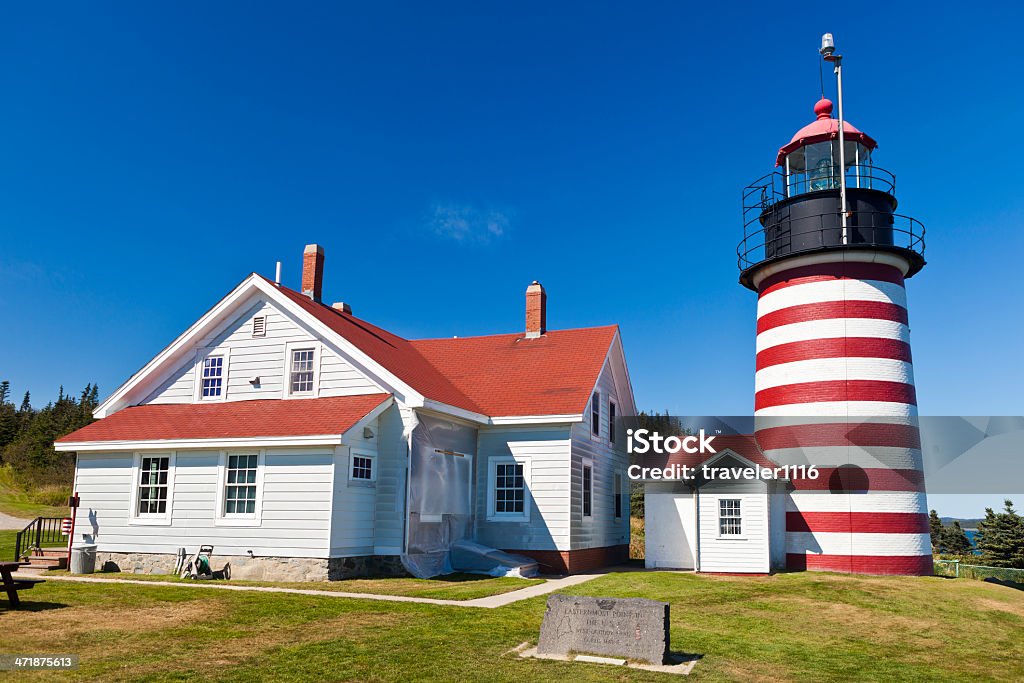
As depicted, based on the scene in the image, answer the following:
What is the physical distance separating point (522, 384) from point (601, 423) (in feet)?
9.13

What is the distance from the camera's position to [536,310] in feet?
89.0

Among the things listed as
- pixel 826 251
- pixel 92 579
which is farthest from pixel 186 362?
pixel 826 251

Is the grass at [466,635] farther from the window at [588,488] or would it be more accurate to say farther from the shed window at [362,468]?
Answer: the window at [588,488]

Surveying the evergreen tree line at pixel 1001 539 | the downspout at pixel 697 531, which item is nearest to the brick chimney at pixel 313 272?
the downspout at pixel 697 531

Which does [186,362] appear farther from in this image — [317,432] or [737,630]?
[737,630]

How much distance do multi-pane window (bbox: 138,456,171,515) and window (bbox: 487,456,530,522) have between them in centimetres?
838

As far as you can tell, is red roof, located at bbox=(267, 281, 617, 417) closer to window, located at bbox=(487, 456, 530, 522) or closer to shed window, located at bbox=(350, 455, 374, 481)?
window, located at bbox=(487, 456, 530, 522)

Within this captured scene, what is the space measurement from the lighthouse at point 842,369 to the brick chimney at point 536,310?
7764 millimetres

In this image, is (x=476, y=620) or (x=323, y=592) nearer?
(x=476, y=620)

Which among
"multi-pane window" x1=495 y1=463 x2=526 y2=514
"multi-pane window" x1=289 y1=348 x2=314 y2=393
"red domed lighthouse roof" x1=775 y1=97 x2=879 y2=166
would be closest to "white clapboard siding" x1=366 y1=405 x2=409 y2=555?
"multi-pane window" x1=289 y1=348 x2=314 y2=393

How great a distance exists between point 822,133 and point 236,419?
17.4 meters

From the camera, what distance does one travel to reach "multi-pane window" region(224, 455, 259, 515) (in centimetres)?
1864

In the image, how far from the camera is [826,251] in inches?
832

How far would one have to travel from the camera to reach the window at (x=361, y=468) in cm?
1850
